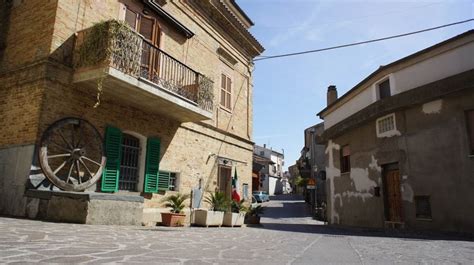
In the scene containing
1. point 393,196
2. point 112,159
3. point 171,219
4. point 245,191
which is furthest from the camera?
point 245,191

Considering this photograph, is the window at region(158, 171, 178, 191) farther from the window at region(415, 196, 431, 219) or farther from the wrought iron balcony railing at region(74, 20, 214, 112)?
the window at region(415, 196, 431, 219)

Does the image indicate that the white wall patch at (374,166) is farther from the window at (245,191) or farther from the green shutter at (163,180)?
the green shutter at (163,180)

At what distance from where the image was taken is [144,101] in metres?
9.62

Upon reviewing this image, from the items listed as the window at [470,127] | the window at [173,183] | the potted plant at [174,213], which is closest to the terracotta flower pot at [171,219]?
the potted plant at [174,213]

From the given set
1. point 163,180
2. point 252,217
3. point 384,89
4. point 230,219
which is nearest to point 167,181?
point 163,180

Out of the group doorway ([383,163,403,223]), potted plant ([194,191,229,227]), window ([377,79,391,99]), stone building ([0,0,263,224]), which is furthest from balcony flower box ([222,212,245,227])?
window ([377,79,391,99])

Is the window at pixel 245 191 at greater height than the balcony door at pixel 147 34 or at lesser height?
lesser

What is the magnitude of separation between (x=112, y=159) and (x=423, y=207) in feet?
33.3

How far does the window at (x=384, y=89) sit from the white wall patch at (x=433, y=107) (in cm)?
241

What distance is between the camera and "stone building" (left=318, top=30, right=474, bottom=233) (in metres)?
10.4

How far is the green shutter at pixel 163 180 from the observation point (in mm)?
10672

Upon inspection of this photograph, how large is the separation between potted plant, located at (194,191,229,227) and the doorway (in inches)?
256

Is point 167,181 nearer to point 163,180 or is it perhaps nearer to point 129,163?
point 163,180

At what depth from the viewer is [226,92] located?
14.7 metres
